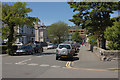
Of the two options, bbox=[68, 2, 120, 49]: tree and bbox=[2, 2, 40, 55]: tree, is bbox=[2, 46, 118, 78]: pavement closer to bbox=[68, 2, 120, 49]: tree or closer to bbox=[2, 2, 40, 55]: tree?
bbox=[2, 2, 40, 55]: tree

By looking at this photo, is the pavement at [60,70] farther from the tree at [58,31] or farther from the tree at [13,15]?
the tree at [58,31]

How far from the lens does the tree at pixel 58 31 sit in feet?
218

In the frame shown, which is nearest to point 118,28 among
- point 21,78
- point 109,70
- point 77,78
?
point 109,70

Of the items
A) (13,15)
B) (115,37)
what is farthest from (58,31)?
(115,37)

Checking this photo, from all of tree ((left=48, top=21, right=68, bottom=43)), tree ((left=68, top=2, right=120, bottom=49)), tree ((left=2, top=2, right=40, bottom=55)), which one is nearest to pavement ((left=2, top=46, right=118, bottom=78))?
tree ((left=2, top=2, right=40, bottom=55))

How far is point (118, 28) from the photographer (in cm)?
1639

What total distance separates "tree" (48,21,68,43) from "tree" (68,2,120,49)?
40676mm

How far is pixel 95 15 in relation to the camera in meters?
22.3

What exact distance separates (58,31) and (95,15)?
4450cm

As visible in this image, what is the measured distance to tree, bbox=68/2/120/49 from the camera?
72.2 feet

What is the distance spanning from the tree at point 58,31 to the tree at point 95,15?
40.7m

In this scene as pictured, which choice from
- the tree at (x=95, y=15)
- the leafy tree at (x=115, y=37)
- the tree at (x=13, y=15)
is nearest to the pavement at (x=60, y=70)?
the leafy tree at (x=115, y=37)

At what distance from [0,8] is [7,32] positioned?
3.40 metres

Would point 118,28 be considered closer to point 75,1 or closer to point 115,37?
point 115,37
